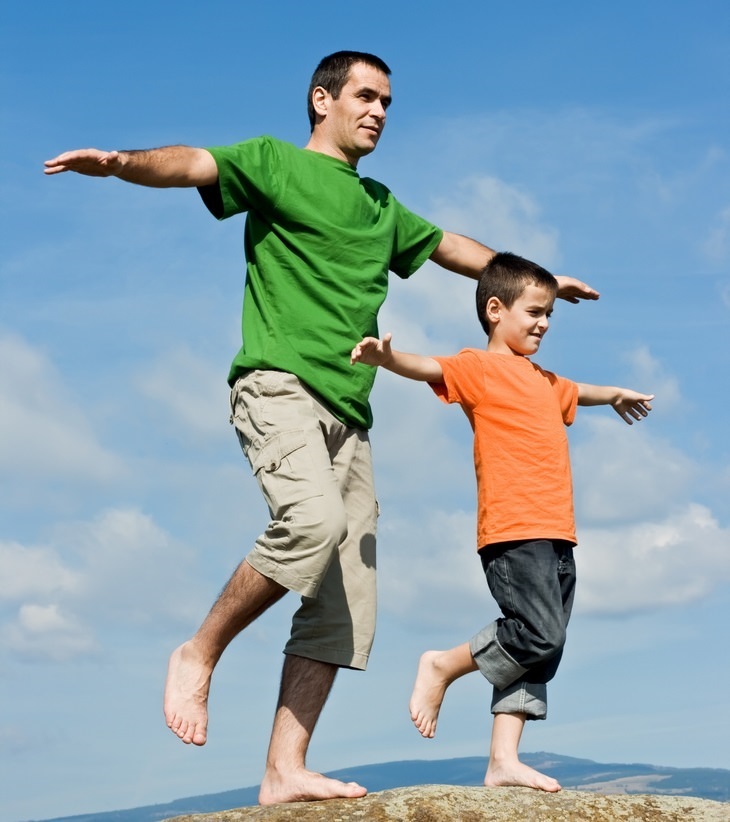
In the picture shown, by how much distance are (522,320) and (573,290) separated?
0.93 meters

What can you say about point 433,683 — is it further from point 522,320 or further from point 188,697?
point 522,320

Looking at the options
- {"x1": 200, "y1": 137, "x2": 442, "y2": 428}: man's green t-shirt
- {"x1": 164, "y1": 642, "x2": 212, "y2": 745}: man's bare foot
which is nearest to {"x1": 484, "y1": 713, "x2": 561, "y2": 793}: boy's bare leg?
{"x1": 164, "y1": 642, "x2": 212, "y2": 745}: man's bare foot

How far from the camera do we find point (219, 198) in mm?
5652

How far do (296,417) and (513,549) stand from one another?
1368 mm

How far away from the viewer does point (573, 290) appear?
6863mm

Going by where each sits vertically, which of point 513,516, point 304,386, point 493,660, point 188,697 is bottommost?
point 188,697

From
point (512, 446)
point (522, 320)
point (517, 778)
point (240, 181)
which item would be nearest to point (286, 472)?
point (512, 446)

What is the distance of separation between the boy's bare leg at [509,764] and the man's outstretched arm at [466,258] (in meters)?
2.76

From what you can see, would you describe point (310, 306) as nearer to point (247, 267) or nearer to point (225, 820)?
point (247, 267)

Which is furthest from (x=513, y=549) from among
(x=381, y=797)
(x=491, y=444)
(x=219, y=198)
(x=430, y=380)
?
(x=219, y=198)

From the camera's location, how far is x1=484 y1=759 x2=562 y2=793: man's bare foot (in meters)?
5.52

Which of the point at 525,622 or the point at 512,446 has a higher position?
the point at 512,446

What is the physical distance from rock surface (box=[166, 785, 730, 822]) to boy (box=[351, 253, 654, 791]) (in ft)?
0.62

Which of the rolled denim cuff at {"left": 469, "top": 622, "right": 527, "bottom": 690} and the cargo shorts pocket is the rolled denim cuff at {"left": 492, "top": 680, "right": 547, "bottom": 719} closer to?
the rolled denim cuff at {"left": 469, "top": 622, "right": 527, "bottom": 690}
